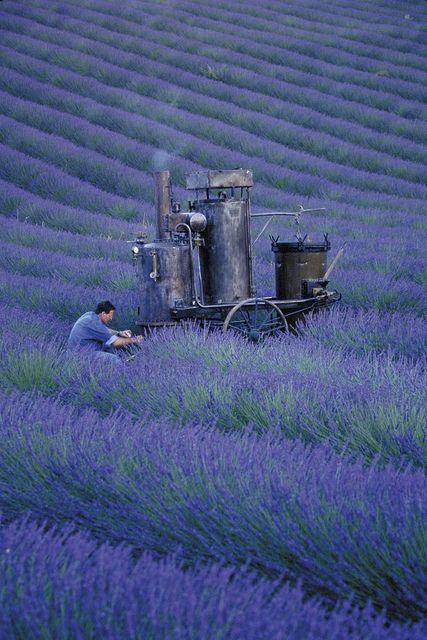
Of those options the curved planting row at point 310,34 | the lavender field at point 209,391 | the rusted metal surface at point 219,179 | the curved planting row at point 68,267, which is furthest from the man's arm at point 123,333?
the curved planting row at point 310,34

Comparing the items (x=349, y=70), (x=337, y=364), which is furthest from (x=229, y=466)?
(x=349, y=70)

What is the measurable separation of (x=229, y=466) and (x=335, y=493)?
329mm

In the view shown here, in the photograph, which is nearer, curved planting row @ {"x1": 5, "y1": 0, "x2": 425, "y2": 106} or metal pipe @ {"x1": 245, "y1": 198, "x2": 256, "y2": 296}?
metal pipe @ {"x1": 245, "y1": 198, "x2": 256, "y2": 296}

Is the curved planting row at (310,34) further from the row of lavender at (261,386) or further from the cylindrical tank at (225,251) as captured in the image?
the row of lavender at (261,386)

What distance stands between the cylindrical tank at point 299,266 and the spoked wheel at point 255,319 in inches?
8.4

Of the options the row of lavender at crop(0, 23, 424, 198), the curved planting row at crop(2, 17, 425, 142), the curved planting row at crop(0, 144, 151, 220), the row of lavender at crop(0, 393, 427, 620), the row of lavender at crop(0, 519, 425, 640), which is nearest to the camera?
the row of lavender at crop(0, 519, 425, 640)

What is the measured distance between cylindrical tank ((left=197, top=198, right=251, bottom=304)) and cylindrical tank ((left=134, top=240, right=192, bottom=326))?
0.22m

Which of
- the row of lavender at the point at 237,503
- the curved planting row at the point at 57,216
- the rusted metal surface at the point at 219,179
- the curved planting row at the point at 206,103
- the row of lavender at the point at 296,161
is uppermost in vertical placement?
the curved planting row at the point at 206,103

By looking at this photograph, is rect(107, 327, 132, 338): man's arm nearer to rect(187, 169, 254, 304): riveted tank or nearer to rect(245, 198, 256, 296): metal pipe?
rect(187, 169, 254, 304): riveted tank

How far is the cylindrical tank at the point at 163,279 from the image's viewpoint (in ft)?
18.1

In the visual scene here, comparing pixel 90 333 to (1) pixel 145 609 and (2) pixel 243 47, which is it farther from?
(2) pixel 243 47

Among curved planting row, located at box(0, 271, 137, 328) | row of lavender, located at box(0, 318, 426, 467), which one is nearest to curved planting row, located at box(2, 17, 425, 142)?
curved planting row, located at box(0, 271, 137, 328)

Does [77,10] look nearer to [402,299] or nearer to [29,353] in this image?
[402,299]

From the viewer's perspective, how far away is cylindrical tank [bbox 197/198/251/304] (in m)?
5.68
